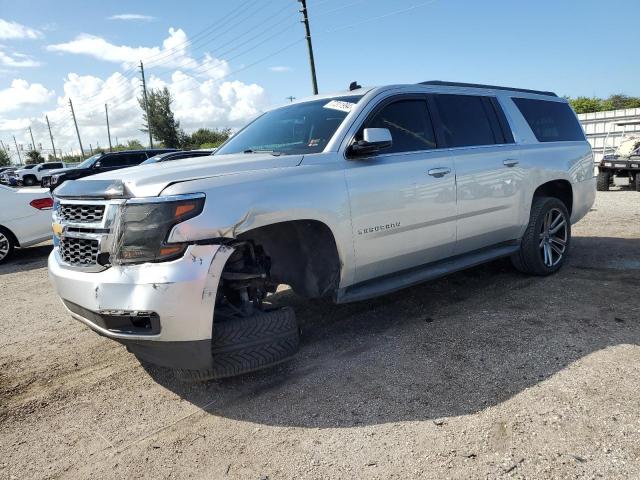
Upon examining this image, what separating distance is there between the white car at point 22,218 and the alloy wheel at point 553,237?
25.3 ft

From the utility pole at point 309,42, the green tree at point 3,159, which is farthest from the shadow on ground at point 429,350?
the green tree at point 3,159

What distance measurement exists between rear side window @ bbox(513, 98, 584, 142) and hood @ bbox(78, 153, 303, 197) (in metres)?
3.11

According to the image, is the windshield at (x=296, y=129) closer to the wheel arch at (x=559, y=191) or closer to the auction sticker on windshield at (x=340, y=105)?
the auction sticker on windshield at (x=340, y=105)

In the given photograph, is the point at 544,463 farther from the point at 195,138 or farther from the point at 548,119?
the point at 195,138

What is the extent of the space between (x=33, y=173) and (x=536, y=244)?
139ft

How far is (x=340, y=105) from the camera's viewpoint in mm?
3854

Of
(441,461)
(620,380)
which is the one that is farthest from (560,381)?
(441,461)

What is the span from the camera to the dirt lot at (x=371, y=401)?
2.40 metres

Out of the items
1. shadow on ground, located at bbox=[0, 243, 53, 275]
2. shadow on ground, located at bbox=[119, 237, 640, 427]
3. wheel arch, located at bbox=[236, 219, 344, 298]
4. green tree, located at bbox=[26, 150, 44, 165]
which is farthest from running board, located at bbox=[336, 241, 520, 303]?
green tree, located at bbox=[26, 150, 44, 165]

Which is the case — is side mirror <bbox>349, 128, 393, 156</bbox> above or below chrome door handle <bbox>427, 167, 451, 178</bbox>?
above

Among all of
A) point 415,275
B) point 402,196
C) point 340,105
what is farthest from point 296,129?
point 415,275

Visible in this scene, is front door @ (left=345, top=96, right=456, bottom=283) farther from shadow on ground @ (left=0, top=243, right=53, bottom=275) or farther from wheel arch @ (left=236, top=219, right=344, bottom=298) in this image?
shadow on ground @ (left=0, top=243, right=53, bottom=275)

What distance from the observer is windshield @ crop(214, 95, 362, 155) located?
3674 millimetres

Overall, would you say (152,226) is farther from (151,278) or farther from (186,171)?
(186,171)
